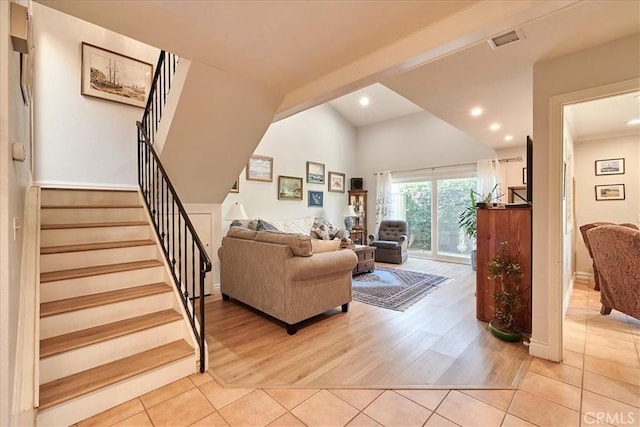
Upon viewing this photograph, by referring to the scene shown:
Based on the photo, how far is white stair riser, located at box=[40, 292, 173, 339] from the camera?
1872mm

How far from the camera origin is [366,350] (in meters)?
2.42

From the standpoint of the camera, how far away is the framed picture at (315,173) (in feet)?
21.8

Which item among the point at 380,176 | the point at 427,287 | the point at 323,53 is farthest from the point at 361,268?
the point at 323,53

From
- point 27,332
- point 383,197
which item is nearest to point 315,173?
point 383,197

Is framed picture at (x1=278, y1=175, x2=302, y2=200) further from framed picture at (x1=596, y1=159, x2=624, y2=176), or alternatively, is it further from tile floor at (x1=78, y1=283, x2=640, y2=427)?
framed picture at (x1=596, y1=159, x2=624, y2=176)

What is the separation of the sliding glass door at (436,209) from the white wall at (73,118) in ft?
19.2

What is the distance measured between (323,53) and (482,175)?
191 inches

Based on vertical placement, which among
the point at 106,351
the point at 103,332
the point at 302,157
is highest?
the point at 302,157

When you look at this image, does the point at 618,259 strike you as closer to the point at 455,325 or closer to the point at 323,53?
the point at 455,325

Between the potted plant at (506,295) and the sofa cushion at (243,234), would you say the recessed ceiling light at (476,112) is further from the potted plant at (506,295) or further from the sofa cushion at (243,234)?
the sofa cushion at (243,234)

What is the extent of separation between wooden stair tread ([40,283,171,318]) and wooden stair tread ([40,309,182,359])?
0.17 m

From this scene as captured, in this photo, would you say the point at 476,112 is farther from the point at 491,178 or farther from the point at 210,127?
the point at 210,127

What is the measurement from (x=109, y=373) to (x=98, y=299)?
1.95ft

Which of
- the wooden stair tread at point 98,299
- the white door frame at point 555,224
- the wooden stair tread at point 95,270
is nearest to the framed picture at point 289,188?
the wooden stair tread at point 95,270
